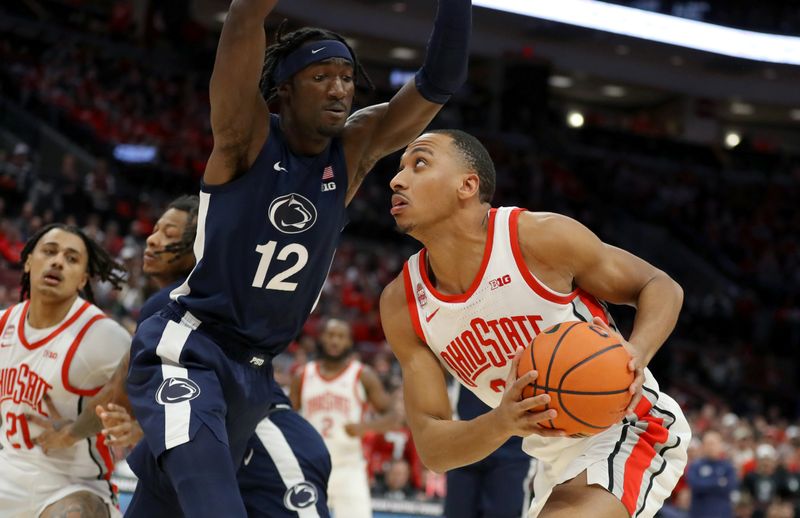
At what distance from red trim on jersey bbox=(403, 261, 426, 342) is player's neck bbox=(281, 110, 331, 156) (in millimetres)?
515

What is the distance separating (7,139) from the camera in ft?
50.2

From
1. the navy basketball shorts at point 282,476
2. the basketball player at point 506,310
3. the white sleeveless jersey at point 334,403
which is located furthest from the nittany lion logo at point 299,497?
the white sleeveless jersey at point 334,403

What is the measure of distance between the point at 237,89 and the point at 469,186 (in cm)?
87

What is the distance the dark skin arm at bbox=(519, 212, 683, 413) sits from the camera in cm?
343

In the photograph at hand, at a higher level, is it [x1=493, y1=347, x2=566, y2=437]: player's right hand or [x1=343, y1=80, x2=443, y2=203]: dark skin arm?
[x1=343, y1=80, x2=443, y2=203]: dark skin arm

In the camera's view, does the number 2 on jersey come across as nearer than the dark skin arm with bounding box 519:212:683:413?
No

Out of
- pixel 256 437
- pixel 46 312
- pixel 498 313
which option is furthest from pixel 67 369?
pixel 498 313

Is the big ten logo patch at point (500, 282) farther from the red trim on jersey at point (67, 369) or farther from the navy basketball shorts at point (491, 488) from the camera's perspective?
the navy basketball shorts at point (491, 488)

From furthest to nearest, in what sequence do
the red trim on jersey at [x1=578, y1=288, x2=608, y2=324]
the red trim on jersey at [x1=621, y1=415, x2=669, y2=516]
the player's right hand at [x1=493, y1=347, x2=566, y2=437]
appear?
the red trim on jersey at [x1=578, y1=288, x2=608, y2=324]
the red trim on jersey at [x1=621, y1=415, x2=669, y2=516]
the player's right hand at [x1=493, y1=347, x2=566, y2=437]

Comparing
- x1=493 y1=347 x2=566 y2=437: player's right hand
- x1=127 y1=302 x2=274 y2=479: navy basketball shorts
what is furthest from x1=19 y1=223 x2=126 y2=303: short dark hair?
x1=493 y1=347 x2=566 y2=437: player's right hand

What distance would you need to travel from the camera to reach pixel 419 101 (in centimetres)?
392

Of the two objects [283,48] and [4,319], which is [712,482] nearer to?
[4,319]

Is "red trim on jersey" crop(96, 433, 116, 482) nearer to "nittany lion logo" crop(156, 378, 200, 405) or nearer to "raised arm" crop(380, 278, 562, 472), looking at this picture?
"nittany lion logo" crop(156, 378, 200, 405)

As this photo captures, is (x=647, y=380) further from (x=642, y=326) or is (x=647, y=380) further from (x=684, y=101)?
(x=684, y=101)
